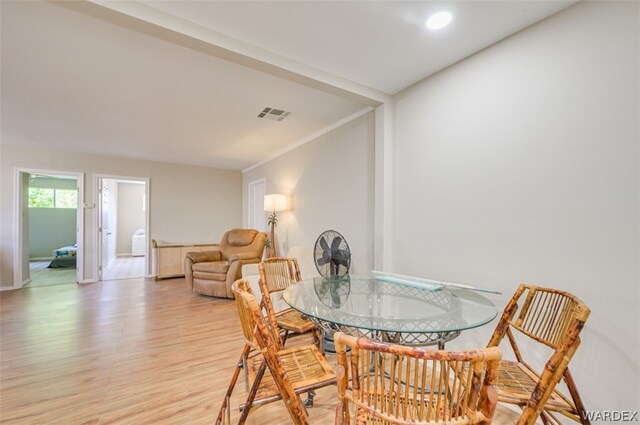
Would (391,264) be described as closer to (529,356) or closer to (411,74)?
(529,356)

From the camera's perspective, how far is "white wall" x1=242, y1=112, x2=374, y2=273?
2867 millimetres

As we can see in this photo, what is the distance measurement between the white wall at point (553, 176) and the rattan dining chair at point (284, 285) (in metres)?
1.03

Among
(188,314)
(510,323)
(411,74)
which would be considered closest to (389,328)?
(510,323)

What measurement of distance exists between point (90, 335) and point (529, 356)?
3649mm

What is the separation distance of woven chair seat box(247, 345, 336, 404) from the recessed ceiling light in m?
2.01

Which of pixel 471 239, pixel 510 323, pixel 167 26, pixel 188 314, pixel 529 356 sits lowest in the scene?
pixel 188 314

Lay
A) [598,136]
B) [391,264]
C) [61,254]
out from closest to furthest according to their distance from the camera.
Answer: [598,136]
[391,264]
[61,254]

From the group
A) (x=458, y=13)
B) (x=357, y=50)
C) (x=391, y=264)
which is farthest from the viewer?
(x=391, y=264)

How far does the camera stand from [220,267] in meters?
3.95

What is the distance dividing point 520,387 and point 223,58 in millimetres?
2473

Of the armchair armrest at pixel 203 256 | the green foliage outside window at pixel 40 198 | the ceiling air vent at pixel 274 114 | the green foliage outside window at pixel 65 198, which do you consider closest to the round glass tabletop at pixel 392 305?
the ceiling air vent at pixel 274 114

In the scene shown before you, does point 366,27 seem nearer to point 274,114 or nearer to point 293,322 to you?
point 274,114

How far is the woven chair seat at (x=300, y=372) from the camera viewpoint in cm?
119

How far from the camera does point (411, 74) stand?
217cm
